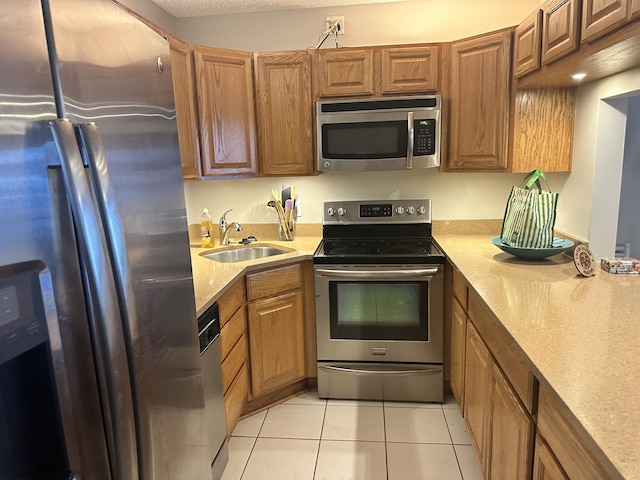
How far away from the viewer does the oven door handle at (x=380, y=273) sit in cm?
241

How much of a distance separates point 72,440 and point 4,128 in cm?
49

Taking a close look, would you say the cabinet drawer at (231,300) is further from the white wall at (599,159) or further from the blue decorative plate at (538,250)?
the white wall at (599,159)

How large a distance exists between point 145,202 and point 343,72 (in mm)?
1988

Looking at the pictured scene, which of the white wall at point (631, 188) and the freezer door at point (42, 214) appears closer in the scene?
the freezer door at point (42, 214)

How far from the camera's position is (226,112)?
261 cm

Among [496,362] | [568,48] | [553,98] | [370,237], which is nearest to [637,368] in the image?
[496,362]

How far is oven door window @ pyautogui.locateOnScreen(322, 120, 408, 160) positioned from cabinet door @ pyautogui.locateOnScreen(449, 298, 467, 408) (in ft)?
3.17

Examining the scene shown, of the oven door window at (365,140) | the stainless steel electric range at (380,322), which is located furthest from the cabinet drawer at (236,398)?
the oven door window at (365,140)

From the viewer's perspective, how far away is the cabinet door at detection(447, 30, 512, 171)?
7.97 feet

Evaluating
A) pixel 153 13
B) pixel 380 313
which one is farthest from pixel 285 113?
pixel 380 313

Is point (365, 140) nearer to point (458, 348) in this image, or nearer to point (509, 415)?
point (458, 348)

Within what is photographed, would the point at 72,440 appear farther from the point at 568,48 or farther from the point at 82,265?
the point at 568,48

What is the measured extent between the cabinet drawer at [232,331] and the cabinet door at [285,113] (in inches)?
38.3

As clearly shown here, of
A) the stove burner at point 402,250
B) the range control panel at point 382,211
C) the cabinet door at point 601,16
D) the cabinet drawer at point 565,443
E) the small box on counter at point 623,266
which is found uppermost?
the cabinet door at point 601,16
